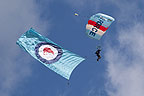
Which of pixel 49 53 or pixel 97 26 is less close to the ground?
pixel 97 26

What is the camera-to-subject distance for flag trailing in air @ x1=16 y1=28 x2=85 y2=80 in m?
37.8

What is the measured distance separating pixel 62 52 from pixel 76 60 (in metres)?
2.15

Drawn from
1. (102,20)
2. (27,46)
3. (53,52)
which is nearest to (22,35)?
(27,46)

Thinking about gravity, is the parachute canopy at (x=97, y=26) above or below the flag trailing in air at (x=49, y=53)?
above

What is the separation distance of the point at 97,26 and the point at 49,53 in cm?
727

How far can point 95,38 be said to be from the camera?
41.8m

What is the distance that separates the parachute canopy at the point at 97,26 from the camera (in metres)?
41.2

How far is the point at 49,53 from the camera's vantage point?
1554 inches

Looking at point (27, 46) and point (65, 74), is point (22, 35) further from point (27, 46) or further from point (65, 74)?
point (65, 74)

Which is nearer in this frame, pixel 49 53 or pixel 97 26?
pixel 49 53

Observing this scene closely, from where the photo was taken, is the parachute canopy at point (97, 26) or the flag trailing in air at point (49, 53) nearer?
the flag trailing in air at point (49, 53)

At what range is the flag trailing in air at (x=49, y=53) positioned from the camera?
3781 cm

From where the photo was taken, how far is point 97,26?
41844 millimetres

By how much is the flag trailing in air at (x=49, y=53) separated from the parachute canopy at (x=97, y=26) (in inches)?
178
